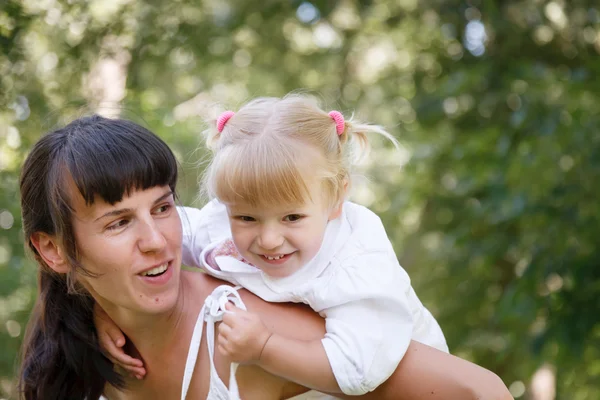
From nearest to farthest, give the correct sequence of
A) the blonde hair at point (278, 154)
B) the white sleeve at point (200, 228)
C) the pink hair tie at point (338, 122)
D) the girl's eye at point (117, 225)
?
1. the blonde hair at point (278, 154)
2. the girl's eye at point (117, 225)
3. the pink hair tie at point (338, 122)
4. the white sleeve at point (200, 228)

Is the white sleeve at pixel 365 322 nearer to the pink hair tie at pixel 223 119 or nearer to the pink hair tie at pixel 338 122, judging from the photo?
the pink hair tie at pixel 338 122

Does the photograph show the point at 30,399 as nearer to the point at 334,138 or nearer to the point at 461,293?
the point at 334,138

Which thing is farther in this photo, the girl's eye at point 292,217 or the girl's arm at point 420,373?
the girl's eye at point 292,217

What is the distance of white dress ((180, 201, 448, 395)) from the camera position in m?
2.08

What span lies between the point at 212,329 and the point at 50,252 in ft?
1.93

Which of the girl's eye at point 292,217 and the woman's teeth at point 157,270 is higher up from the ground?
the girl's eye at point 292,217

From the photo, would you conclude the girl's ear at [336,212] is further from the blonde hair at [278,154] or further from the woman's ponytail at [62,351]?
the woman's ponytail at [62,351]

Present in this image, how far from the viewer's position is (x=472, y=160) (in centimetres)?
514

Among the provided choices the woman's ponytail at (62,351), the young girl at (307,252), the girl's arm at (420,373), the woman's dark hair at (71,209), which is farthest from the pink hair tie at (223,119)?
the woman's ponytail at (62,351)

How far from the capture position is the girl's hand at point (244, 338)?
212cm

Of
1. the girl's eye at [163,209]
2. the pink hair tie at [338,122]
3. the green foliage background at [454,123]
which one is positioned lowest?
the green foliage background at [454,123]

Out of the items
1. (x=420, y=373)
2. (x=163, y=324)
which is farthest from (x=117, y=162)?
(x=420, y=373)

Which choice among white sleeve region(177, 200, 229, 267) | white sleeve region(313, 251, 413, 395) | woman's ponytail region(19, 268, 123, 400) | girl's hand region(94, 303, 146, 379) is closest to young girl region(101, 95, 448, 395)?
white sleeve region(313, 251, 413, 395)

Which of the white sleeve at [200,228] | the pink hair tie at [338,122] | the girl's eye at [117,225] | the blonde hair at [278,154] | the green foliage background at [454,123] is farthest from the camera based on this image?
the green foliage background at [454,123]
